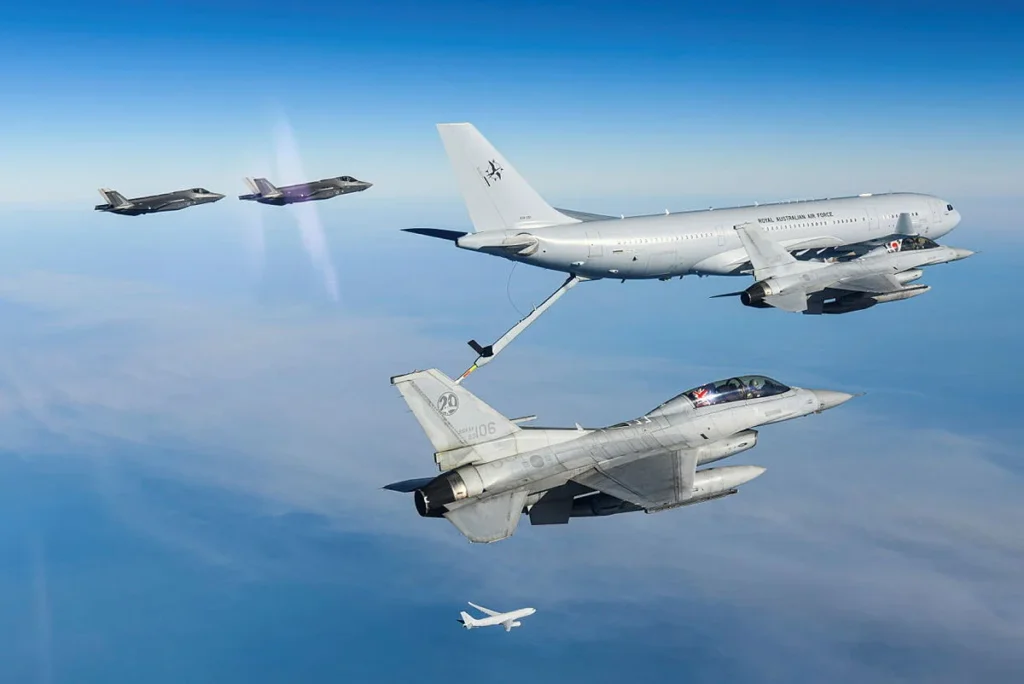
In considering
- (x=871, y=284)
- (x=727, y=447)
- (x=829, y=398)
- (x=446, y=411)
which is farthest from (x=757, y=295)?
(x=446, y=411)

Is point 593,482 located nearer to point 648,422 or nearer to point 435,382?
point 648,422

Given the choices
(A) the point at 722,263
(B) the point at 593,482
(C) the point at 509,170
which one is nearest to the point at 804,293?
(A) the point at 722,263

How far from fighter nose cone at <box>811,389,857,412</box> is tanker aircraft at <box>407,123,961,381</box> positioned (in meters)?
16.2

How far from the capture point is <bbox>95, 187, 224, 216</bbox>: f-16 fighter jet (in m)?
50.7

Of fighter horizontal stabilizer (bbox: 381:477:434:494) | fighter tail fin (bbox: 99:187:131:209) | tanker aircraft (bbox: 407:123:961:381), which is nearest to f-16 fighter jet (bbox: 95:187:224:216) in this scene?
fighter tail fin (bbox: 99:187:131:209)

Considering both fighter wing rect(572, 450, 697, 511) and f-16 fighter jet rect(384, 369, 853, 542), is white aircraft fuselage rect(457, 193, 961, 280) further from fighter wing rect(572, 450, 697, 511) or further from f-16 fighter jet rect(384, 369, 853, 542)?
fighter wing rect(572, 450, 697, 511)

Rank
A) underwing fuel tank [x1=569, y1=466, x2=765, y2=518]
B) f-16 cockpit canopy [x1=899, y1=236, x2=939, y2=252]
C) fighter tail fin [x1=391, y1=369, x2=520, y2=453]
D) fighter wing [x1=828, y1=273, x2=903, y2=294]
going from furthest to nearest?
f-16 cockpit canopy [x1=899, y1=236, x2=939, y2=252]
fighter wing [x1=828, y1=273, x2=903, y2=294]
underwing fuel tank [x1=569, y1=466, x2=765, y2=518]
fighter tail fin [x1=391, y1=369, x2=520, y2=453]

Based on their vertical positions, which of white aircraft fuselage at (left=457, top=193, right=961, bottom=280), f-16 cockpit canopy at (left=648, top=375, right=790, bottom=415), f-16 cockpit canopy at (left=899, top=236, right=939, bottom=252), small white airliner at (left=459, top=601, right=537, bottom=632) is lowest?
small white airliner at (left=459, top=601, right=537, bottom=632)

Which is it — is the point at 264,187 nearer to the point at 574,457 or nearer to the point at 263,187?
the point at 263,187

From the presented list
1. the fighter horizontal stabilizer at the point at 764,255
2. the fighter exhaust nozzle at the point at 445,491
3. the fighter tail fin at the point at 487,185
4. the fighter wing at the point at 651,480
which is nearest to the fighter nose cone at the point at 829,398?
the fighter wing at the point at 651,480

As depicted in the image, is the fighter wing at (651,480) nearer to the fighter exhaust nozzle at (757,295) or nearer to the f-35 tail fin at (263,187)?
the fighter exhaust nozzle at (757,295)

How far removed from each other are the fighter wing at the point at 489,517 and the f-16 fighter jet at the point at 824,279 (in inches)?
944

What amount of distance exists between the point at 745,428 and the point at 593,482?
6803 mm

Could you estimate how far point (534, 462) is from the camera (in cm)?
2811
